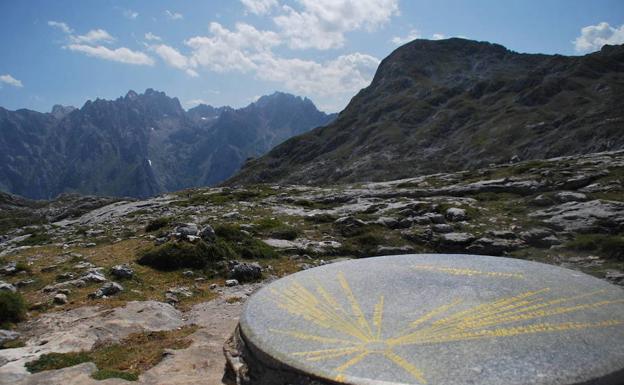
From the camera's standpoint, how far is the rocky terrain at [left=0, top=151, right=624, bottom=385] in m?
11.5

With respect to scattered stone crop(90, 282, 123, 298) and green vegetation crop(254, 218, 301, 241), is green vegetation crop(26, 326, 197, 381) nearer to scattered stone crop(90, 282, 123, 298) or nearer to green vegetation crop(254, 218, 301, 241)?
scattered stone crop(90, 282, 123, 298)

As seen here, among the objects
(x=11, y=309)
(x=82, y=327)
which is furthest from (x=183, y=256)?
(x=82, y=327)

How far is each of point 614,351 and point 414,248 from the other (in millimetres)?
17546

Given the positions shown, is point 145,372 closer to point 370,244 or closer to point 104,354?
point 104,354

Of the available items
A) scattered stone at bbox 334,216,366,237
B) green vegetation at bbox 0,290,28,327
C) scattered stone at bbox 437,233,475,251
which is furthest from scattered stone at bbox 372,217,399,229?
green vegetation at bbox 0,290,28,327

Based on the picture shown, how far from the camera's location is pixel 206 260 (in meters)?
22.0

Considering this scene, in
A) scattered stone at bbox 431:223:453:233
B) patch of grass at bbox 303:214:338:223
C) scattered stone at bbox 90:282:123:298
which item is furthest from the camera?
patch of grass at bbox 303:214:338:223

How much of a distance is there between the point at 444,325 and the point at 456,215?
21738mm

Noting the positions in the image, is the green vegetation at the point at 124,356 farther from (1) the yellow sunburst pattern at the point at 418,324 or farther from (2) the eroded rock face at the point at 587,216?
(2) the eroded rock face at the point at 587,216

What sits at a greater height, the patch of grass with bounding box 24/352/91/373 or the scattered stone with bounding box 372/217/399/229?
the patch of grass with bounding box 24/352/91/373

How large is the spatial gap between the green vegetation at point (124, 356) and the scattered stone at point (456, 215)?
68.5 feet

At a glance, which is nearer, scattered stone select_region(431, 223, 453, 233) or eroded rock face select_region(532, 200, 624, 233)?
eroded rock face select_region(532, 200, 624, 233)

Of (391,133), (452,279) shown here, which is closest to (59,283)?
(452,279)

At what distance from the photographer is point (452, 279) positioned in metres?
12.5
